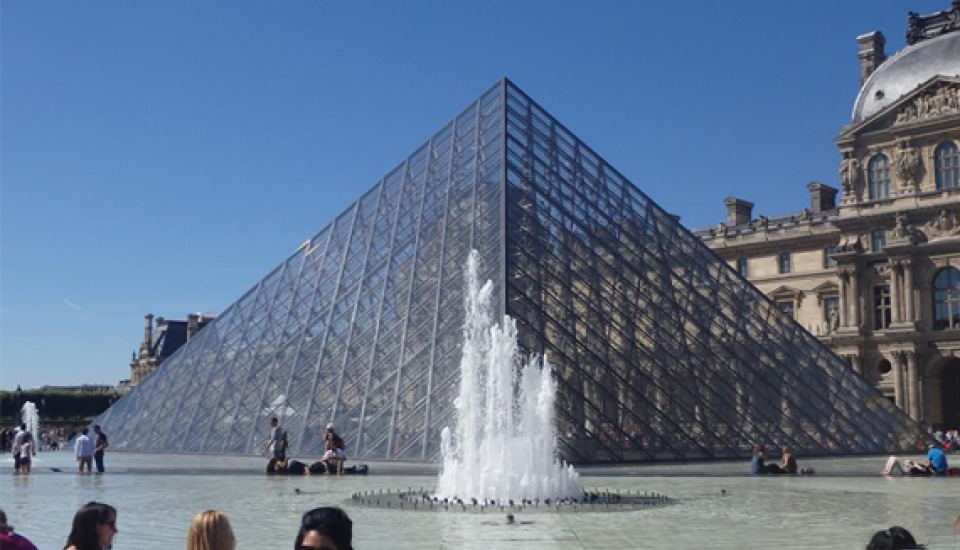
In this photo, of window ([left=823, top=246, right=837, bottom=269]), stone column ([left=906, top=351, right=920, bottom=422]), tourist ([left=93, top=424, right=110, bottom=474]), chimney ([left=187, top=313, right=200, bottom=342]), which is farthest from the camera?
chimney ([left=187, top=313, right=200, bottom=342])

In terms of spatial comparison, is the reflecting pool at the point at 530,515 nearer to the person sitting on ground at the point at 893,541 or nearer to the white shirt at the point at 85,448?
the white shirt at the point at 85,448

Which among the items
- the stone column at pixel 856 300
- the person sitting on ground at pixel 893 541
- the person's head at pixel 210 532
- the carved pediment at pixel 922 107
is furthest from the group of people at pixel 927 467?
the carved pediment at pixel 922 107

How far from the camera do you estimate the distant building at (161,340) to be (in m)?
97.7

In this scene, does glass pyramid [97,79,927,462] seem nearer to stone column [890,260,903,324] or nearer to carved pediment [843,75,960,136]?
stone column [890,260,903,324]

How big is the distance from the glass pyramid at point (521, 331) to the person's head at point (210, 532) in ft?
57.4

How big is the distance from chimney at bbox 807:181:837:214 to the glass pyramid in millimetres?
31918

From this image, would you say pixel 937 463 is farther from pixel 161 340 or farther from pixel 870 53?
pixel 161 340

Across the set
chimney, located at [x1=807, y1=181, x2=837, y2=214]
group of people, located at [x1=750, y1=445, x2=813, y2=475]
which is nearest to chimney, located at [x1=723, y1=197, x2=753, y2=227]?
chimney, located at [x1=807, y1=181, x2=837, y2=214]

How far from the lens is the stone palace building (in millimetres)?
47969

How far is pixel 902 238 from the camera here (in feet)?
160

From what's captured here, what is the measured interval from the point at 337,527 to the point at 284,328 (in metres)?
25.0

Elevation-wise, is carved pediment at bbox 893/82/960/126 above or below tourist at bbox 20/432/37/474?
above

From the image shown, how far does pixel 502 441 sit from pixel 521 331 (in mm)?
7134

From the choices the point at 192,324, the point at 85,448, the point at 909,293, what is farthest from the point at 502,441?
the point at 192,324
